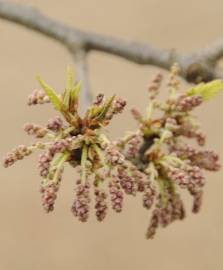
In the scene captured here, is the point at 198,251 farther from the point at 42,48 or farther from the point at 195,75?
the point at 195,75

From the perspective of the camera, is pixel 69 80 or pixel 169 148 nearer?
pixel 69 80

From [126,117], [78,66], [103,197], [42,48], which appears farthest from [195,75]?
[42,48]

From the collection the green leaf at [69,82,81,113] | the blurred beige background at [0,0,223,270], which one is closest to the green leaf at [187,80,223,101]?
the green leaf at [69,82,81,113]

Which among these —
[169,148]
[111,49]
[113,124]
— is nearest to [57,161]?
[169,148]

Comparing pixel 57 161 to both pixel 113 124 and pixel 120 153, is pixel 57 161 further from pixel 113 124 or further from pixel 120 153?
pixel 113 124

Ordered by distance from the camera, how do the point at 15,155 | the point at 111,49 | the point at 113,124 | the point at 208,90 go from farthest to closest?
the point at 113,124, the point at 111,49, the point at 208,90, the point at 15,155

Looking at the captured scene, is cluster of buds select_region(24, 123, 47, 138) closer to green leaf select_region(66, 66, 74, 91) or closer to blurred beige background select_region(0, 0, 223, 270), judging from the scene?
green leaf select_region(66, 66, 74, 91)
